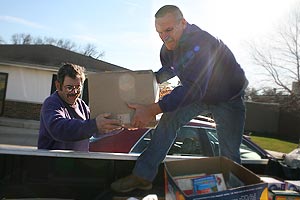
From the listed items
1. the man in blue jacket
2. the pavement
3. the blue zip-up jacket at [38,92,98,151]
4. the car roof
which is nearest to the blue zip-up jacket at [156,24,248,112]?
the man in blue jacket

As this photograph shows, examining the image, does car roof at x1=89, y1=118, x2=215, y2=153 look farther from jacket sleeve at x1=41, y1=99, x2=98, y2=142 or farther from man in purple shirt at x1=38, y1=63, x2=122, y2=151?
jacket sleeve at x1=41, y1=99, x2=98, y2=142

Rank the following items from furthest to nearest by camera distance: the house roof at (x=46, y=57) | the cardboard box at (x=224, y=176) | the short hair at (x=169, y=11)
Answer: the house roof at (x=46, y=57)
the short hair at (x=169, y=11)
the cardboard box at (x=224, y=176)

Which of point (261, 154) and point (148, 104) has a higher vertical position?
point (148, 104)

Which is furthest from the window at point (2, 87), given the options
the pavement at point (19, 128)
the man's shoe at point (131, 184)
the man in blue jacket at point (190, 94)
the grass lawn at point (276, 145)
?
the man's shoe at point (131, 184)

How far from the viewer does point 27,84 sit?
18.1 meters

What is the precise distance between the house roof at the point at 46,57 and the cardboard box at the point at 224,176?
17169 mm

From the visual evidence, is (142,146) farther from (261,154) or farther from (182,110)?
(182,110)

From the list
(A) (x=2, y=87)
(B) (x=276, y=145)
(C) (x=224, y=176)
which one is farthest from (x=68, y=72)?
(B) (x=276, y=145)

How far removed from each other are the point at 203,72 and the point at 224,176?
0.70 m

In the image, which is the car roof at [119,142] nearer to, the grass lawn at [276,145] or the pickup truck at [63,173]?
the pickup truck at [63,173]

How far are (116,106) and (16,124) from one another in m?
15.1

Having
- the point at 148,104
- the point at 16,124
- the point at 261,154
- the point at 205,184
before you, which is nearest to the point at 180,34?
the point at 148,104

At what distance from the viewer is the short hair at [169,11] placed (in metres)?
2.23

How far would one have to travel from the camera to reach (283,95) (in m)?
30.3
